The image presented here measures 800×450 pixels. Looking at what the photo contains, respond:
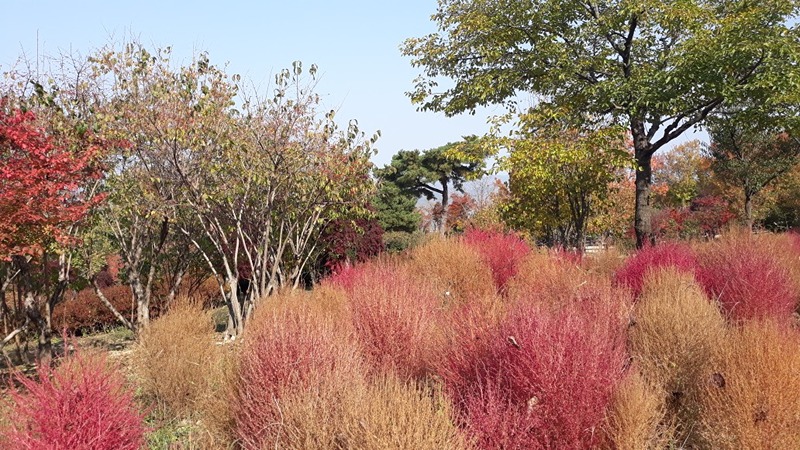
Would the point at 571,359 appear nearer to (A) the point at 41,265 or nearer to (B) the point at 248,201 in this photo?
(B) the point at 248,201

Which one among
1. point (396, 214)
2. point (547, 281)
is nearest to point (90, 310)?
point (547, 281)

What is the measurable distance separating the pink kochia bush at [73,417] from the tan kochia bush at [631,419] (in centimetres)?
310

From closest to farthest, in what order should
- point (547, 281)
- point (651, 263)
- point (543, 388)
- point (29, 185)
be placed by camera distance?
point (543, 388) → point (29, 185) → point (547, 281) → point (651, 263)

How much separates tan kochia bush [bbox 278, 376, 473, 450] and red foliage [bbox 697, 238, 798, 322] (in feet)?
14.1

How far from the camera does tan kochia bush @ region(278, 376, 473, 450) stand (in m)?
2.81

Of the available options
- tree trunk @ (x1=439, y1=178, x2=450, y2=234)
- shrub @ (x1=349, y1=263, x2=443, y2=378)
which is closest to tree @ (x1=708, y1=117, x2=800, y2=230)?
tree trunk @ (x1=439, y1=178, x2=450, y2=234)

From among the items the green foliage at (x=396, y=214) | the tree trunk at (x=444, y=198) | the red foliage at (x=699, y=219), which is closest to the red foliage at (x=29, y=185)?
the red foliage at (x=699, y=219)

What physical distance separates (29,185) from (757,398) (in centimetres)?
717

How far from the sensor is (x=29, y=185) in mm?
6184

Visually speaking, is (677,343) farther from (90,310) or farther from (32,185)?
(90,310)

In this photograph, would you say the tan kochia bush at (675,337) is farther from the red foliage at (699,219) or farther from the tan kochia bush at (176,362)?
the red foliage at (699,219)

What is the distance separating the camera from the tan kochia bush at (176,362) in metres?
5.48

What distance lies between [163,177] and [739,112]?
434 inches

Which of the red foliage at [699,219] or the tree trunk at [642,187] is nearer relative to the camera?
the tree trunk at [642,187]
